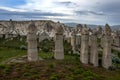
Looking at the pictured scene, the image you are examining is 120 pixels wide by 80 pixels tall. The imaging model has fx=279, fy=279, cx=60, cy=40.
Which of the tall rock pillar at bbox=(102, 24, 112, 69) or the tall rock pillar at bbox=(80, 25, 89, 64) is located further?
the tall rock pillar at bbox=(102, 24, 112, 69)

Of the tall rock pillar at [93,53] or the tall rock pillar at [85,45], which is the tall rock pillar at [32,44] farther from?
the tall rock pillar at [93,53]

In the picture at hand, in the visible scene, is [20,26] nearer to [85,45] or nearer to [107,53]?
[85,45]

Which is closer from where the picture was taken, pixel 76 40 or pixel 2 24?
pixel 76 40

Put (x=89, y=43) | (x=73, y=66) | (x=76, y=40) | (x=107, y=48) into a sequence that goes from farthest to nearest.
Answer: (x=76, y=40), (x=89, y=43), (x=107, y=48), (x=73, y=66)

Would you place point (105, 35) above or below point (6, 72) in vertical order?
above

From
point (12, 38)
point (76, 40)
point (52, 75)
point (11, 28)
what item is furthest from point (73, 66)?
point (11, 28)

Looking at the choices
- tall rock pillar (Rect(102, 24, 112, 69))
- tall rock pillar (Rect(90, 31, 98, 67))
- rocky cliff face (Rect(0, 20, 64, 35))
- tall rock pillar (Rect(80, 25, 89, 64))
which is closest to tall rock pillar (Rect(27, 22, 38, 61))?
tall rock pillar (Rect(80, 25, 89, 64))

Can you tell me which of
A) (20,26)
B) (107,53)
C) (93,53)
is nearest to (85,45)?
(93,53)

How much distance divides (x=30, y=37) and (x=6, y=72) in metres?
10.6

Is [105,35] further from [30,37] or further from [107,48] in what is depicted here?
[30,37]

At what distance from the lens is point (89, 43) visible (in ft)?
162

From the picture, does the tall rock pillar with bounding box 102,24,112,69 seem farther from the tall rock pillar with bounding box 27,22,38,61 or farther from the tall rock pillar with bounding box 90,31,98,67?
the tall rock pillar with bounding box 27,22,38,61

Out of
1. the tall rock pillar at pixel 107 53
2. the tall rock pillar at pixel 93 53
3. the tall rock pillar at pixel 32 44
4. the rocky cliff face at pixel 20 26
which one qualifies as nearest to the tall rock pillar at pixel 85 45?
the tall rock pillar at pixel 93 53

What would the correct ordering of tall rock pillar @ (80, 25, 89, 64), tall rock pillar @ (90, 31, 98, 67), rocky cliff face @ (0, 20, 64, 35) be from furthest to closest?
rocky cliff face @ (0, 20, 64, 35)
tall rock pillar @ (90, 31, 98, 67)
tall rock pillar @ (80, 25, 89, 64)
